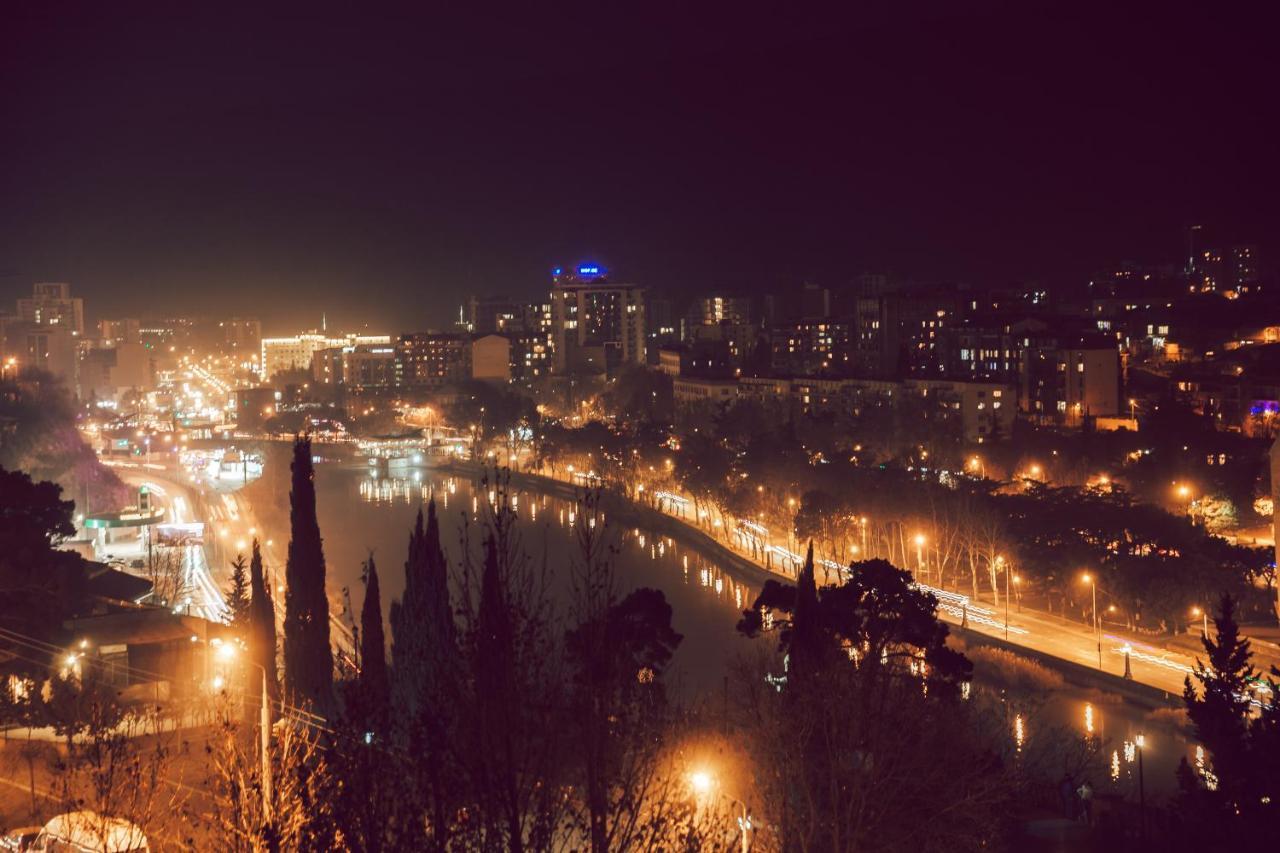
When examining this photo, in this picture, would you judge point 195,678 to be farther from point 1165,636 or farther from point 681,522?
point 681,522

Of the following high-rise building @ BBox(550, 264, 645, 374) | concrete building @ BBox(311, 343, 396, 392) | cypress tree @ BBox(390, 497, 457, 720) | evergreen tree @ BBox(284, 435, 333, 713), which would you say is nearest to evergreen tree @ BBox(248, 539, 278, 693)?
evergreen tree @ BBox(284, 435, 333, 713)

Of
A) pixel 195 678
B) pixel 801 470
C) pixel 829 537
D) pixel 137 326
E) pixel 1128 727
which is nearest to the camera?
pixel 195 678

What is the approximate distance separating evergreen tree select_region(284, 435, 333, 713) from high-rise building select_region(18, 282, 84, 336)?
31.0m

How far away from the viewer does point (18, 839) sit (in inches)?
128

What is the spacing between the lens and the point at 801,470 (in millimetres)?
11852

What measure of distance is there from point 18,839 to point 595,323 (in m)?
28.6

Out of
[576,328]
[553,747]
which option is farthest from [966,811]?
[576,328]

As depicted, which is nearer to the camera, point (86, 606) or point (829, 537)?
point (86, 606)

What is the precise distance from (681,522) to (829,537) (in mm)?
2937

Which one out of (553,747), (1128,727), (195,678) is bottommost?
(1128,727)

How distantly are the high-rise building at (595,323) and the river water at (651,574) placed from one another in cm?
1287

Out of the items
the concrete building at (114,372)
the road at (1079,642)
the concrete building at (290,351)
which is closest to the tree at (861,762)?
the road at (1079,642)

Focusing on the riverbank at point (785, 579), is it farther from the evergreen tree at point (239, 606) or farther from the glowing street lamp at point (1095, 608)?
the evergreen tree at point (239, 606)

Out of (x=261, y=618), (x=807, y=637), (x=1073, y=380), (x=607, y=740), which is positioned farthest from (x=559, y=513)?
(x=607, y=740)
